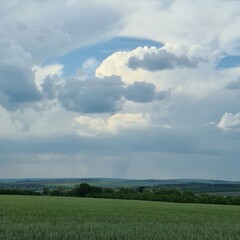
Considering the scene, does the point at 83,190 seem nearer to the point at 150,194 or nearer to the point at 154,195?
the point at 150,194

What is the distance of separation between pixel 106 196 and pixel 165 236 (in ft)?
278

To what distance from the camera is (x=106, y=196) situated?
105062mm

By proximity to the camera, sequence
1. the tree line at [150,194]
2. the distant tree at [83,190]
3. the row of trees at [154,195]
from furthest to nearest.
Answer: the distant tree at [83,190], the tree line at [150,194], the row of trees at [154,195]

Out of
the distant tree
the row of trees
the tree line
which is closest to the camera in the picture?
the row of trees

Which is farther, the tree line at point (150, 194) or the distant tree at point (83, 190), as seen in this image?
the distant tree at point (83, 190)

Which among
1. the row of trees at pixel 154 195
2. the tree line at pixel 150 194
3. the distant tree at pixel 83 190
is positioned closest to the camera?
the row of trees at pixel 154 195

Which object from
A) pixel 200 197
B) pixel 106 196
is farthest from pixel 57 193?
pixel 200 197

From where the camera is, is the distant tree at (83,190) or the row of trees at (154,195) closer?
the row of trees at (154,195)

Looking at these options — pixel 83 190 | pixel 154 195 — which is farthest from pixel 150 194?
pixel 83 190

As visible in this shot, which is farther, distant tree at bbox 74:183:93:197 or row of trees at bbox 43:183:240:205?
distant tree at bbox 74:183:93:197

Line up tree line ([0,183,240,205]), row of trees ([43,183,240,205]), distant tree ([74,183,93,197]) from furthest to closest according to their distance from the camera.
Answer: distant tree ([74,183,93,197]), tree line ([0,183,240,205]), row of trees ([43,183,240,205])

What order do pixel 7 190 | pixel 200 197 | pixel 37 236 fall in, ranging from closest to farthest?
pixel 37 236
pixel 200 197
pixel 7 190

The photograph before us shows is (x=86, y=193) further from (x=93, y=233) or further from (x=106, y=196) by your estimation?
(x=93, y=233)

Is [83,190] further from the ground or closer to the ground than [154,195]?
further from the ground
